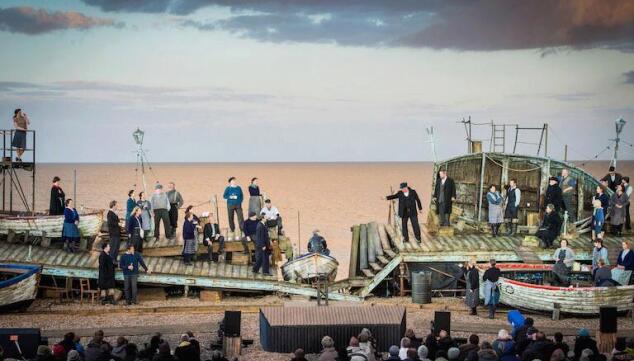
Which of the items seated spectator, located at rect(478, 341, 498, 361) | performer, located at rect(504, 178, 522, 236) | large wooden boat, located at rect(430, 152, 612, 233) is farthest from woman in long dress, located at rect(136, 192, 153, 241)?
seated spectator, located at rect(478, 341, 498, 361)

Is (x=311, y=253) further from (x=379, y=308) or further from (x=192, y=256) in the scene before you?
(x=379, y=308)

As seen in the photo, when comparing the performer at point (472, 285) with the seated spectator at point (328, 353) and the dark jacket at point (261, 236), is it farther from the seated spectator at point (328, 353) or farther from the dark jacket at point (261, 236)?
the seated spectator at point (328, 353)

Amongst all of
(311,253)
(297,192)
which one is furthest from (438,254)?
(297,192)

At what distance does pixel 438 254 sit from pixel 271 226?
5104 millimetres

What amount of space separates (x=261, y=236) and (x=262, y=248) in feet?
1.25

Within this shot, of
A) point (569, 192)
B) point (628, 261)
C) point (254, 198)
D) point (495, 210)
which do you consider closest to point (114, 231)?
point (254, 198)

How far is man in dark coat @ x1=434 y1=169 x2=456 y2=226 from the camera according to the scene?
26156 mm

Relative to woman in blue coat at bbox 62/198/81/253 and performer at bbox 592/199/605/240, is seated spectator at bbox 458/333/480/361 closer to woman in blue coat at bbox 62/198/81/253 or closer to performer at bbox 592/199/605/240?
performer at bbox 592/199/605/240

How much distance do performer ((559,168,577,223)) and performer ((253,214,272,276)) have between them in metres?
9.38

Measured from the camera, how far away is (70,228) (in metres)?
23.9

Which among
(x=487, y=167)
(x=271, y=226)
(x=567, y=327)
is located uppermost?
(x=487, y=167)

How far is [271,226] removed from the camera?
85.0 ft

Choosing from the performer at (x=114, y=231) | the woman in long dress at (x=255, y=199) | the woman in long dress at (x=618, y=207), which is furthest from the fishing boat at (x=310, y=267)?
the woman in long dress at (x=618, y=207)

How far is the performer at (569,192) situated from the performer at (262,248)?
9377 millimetres
